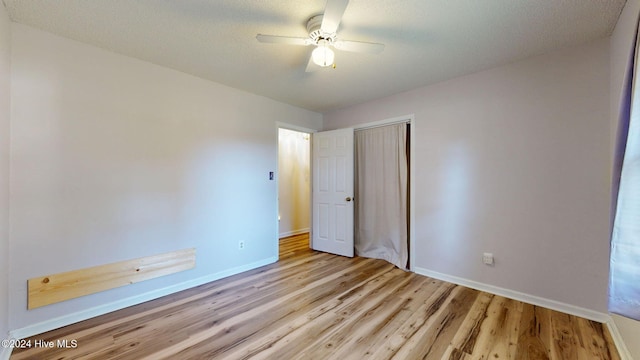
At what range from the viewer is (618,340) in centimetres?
184

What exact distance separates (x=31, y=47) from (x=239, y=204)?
2292mm

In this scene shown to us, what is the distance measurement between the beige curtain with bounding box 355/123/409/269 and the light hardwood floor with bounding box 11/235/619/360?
2.91ft

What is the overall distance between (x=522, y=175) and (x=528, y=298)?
1215mm

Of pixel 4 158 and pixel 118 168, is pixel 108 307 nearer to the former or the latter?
pixel 118 168

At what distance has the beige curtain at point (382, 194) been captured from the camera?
3.65m

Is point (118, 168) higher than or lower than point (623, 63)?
lower

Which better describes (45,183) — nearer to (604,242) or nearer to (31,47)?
(31,47)

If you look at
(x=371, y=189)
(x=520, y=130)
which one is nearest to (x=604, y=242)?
(x=520, y=130)

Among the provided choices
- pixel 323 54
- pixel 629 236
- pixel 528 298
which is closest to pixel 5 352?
pixel 323 54

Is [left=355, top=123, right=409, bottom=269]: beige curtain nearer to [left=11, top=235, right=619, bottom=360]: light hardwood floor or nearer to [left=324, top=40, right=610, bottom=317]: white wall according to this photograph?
[left=324, top=40, right=610, bottom=317]: white wall

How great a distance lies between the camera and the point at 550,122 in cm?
240

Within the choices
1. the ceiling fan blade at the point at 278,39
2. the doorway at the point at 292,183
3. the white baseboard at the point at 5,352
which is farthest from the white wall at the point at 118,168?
the doorway at the point at 292,183

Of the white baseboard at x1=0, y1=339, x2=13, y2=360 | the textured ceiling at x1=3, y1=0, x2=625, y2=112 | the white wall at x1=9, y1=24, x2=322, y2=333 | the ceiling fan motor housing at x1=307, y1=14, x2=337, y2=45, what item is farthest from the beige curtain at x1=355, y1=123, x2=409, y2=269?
the white baseboard at x1=0, y1=339, x2=13, y2=360

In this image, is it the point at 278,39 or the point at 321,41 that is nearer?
the point at 278,39
